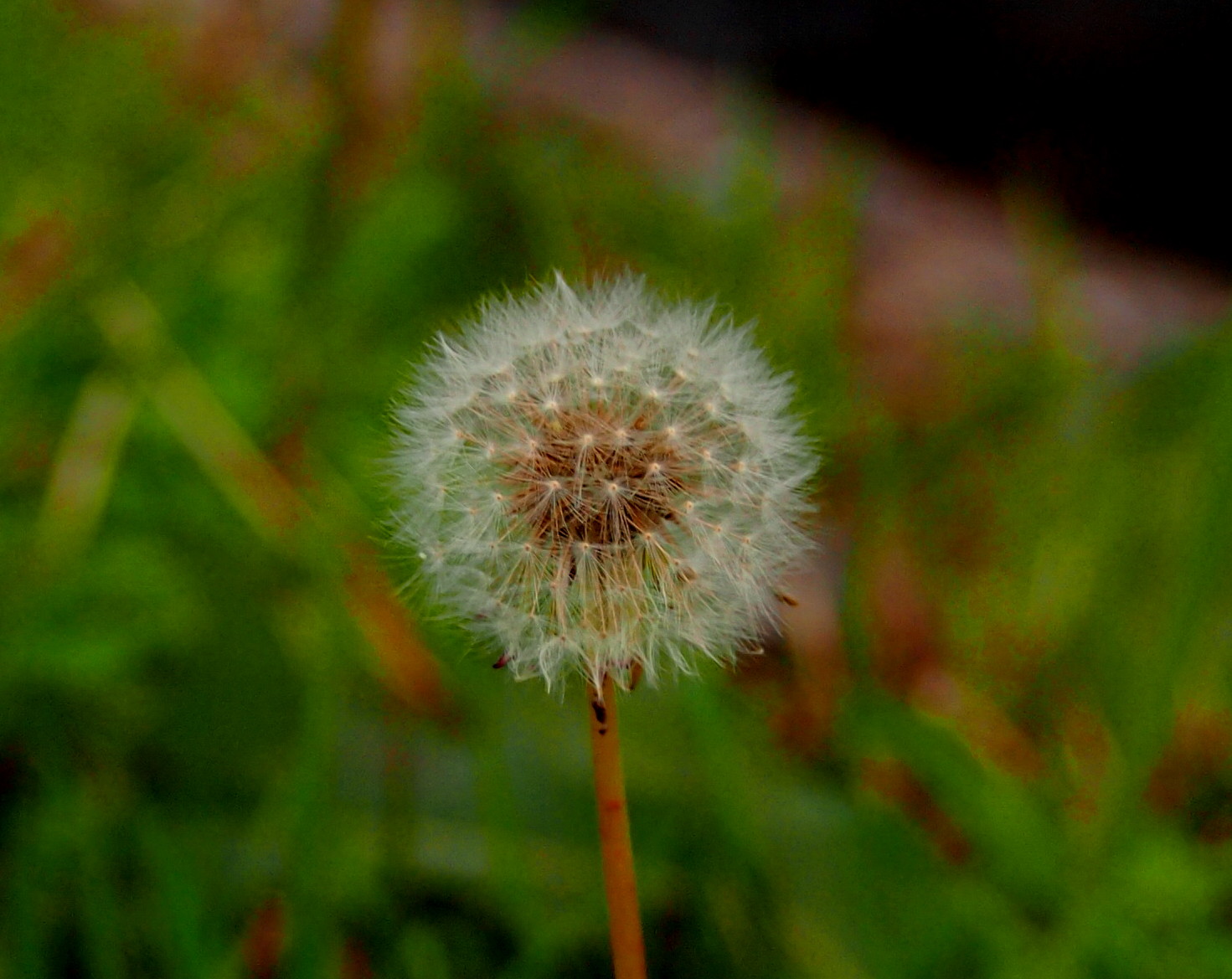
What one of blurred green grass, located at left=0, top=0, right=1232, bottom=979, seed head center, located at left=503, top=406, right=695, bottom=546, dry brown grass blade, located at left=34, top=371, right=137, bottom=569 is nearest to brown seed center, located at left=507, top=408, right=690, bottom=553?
seed head center, located at left=503, top=406, right=695, bottom=546

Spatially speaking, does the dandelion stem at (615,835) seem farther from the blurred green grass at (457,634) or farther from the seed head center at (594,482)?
the blurred green grass at (457,634)

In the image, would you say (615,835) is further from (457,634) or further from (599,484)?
(457,634)

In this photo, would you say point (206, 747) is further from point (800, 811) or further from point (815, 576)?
point (815, 576)

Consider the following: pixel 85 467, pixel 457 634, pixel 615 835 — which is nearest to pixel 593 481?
pixel 615 835

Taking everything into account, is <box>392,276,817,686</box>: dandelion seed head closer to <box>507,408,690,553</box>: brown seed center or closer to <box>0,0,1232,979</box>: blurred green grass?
<box>507,408,690,553</box>: brown seed center

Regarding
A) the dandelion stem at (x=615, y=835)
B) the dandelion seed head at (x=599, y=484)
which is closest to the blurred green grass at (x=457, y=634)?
the dandelion seed head at (x=599, y=484)
